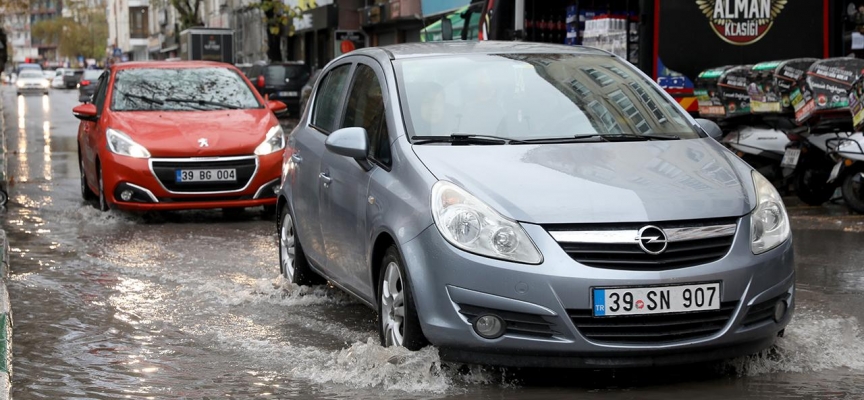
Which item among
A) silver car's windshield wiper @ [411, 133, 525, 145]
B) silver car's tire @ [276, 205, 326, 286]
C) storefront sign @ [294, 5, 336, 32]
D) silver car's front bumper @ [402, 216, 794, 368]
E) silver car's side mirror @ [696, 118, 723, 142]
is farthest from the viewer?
storefront sign @ [294, 5, 336, 32]

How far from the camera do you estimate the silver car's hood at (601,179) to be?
16.7 feet

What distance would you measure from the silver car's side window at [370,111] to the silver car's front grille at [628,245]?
3.85 feet

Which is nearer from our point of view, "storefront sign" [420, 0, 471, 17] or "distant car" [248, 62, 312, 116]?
"storefront sign" [420, 0, 471, 17]

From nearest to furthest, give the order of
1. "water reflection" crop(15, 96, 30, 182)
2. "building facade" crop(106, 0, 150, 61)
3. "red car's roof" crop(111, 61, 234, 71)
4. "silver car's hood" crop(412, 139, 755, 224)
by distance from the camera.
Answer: "silver car's hood" crop(412, 139, 755, 224) < "red car's roof" crop(111, 61, 234, 71) < "water reflection" crop(15, 96, 30, 182) < "building facade" crop(106, 0, 150, 61)

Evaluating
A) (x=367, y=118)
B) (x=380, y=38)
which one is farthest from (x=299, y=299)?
(x=380, y=38)

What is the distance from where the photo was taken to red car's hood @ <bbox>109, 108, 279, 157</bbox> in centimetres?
1163

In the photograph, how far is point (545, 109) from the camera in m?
6.18

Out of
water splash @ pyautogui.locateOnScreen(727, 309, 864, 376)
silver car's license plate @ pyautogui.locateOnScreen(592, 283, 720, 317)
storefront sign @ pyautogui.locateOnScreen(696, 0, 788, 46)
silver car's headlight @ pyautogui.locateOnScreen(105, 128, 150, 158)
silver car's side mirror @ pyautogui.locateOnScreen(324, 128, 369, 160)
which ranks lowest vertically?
water splash @ pyautogui.locateOnScreen(727, 309, 864, 376)

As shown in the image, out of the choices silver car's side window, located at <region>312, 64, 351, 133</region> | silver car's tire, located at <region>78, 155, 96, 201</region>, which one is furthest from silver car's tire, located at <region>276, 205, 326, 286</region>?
silver car's tire, located at <region>78, 155, 96, 201</region>

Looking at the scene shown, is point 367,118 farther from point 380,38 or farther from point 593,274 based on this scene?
point 380,38

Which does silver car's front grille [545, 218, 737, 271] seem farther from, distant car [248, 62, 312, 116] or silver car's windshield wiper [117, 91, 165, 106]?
distant car [248, 62, 312, 116]

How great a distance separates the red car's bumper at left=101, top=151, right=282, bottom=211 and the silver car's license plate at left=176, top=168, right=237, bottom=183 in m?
0.04

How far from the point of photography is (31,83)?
229ft

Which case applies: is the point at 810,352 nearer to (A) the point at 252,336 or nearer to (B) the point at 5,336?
(A) the point at 252,336
